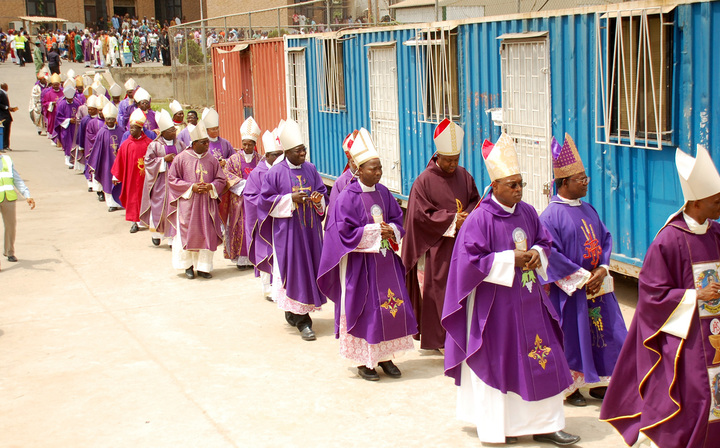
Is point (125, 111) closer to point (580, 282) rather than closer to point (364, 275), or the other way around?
point (364, 275)

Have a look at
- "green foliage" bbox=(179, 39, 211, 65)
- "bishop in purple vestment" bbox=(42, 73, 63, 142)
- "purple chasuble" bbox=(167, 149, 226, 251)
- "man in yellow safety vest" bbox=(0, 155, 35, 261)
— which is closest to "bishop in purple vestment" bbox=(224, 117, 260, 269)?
"purple chasuble" bbox=(167, 149, 226, 251)

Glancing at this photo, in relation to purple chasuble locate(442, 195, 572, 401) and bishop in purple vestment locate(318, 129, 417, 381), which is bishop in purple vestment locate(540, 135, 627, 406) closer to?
purple chasuble locate(442, 195, 572, 401)

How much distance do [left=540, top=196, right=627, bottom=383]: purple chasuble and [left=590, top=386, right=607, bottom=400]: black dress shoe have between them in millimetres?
259

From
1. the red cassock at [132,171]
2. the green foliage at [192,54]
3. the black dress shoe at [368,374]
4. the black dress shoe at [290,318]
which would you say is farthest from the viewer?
the green foliage at [192,54]

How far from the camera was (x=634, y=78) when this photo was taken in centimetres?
856

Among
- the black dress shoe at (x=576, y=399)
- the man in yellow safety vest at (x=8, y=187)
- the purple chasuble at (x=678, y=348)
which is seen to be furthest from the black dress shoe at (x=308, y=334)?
the man in yellow safety vest at (x=8, y=187)

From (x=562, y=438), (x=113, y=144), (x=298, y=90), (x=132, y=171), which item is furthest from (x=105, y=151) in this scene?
(x=562, y=438)

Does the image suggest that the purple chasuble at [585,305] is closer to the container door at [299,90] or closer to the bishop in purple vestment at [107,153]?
the container door at [299,90]

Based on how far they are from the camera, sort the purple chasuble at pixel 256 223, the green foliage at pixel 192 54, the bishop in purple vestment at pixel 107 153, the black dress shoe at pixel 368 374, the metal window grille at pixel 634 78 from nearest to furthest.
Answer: the black dress shoe at pixel 368 374 < the metal window grille at pixel 634 78 < the purple chasuble at pixel 256 223 < the bishop in purple vestment at pixel 107 153 < the green foliage at pixel 192 54

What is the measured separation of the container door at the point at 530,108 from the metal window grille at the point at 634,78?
96 cm

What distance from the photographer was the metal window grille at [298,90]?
1689cm

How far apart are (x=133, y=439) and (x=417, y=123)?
767cm

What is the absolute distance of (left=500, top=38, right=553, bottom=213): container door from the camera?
32.6ft

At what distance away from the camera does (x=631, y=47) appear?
332 inches
